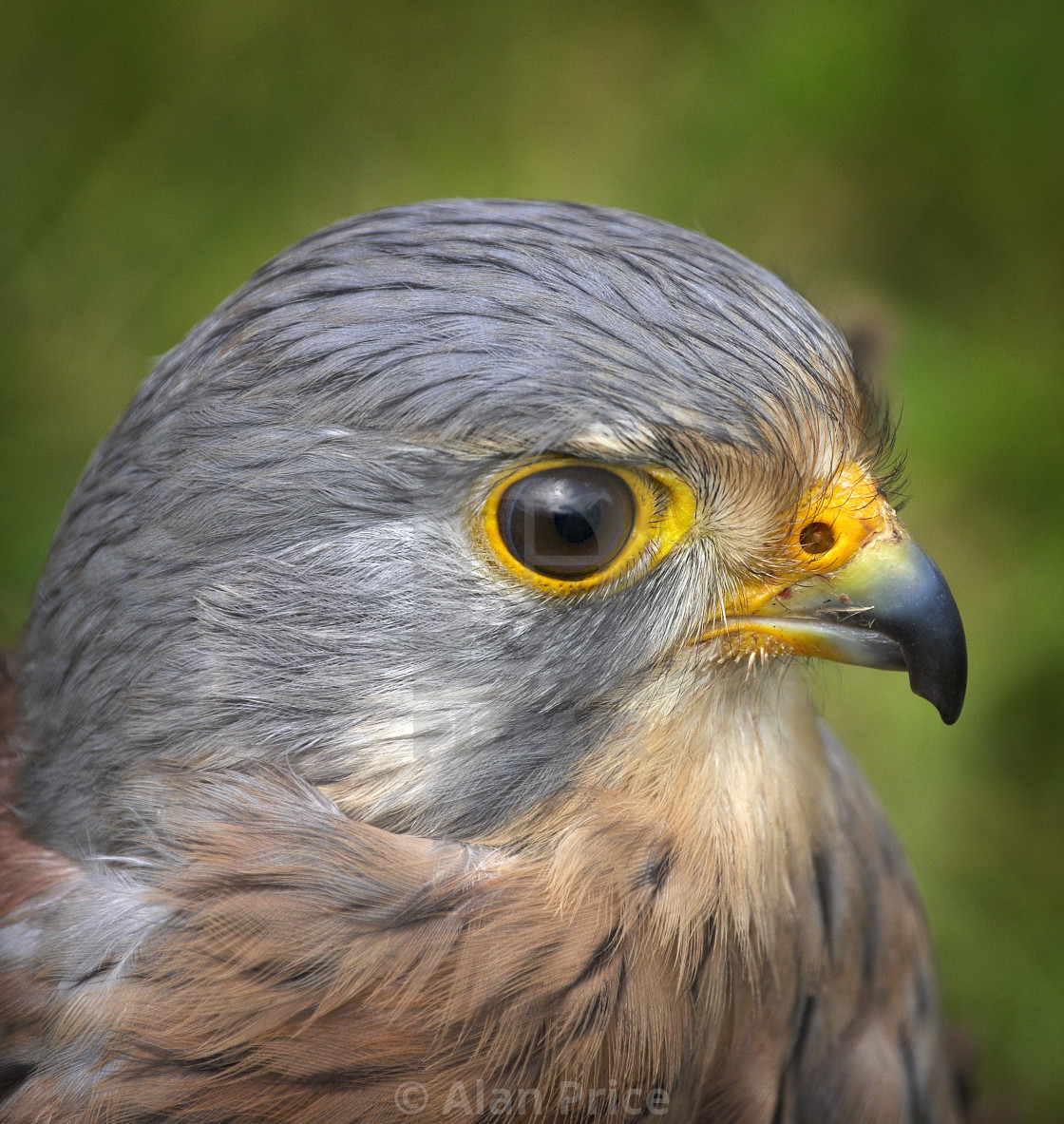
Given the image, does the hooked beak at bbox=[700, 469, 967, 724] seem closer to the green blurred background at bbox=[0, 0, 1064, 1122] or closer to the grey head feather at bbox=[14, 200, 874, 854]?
the grey head feather at bbox=[14, 200, 874, 854]

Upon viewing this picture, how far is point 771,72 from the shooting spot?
409 cm

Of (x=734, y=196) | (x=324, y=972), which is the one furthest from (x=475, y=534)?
(x=734, y=196)

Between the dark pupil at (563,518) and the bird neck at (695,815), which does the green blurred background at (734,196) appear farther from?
the dark pupil at (563,518)

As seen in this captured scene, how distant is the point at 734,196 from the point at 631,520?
2.94 metres

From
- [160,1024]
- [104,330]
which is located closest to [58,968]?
[160,1024]

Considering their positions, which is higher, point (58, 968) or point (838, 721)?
point (838, 721)

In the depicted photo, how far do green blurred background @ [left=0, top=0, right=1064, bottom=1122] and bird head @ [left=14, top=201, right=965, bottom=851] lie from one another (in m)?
2.00

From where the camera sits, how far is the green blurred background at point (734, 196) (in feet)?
12.5

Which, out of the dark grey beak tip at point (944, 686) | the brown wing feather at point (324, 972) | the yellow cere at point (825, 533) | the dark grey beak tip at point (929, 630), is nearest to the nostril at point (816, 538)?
the yellow cere at point (825, 533)

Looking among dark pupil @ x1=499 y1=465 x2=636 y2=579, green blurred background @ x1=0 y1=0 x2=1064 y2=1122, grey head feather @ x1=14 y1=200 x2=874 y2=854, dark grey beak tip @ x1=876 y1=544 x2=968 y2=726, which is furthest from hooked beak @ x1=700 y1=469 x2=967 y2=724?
green blurred background @ x1=0 y1=0 x2=1064 y2=1122

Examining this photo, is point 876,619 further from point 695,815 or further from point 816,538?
point 695,815

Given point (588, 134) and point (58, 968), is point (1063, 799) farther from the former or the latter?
point (58, 968)

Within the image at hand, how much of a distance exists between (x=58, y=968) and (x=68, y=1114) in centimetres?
→ 20

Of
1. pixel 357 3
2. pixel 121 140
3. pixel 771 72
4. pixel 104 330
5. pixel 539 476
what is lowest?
pixel 104 330
